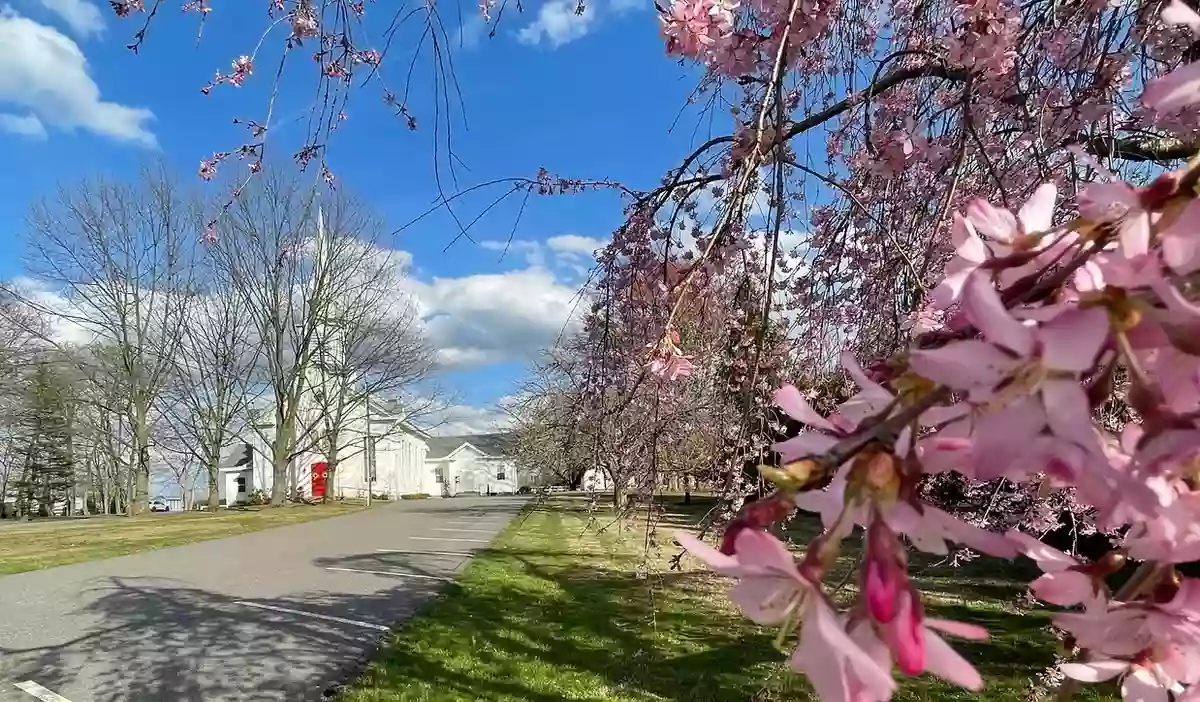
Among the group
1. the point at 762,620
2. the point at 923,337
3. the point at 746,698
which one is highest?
the point at 923,337

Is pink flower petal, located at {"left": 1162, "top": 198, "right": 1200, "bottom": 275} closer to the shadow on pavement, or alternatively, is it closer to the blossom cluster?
the blossom cluster

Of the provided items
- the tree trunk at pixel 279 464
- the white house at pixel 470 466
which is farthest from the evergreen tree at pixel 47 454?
the white house at pixel 470 466

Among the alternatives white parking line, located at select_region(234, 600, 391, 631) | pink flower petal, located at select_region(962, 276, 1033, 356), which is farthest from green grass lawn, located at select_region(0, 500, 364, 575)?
pink flower petal, located at select_region(962, 276, 1033, 356)

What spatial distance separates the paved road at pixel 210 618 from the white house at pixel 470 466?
34.0 m

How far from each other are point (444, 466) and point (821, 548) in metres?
46.6

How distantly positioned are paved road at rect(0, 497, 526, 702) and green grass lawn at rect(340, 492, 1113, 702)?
496mm

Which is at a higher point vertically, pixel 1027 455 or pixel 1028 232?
pixel 1028 232

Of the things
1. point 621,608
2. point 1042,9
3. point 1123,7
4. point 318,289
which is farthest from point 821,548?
point 318,289

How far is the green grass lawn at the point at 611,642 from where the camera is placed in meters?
4.73

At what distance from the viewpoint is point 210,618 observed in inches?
256

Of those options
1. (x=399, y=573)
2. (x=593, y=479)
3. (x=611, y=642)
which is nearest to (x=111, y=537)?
(x=399, y=573)

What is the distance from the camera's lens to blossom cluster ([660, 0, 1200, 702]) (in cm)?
33

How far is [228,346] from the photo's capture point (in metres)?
20.9

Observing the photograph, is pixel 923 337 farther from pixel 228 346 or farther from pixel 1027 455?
pixel 228 346
